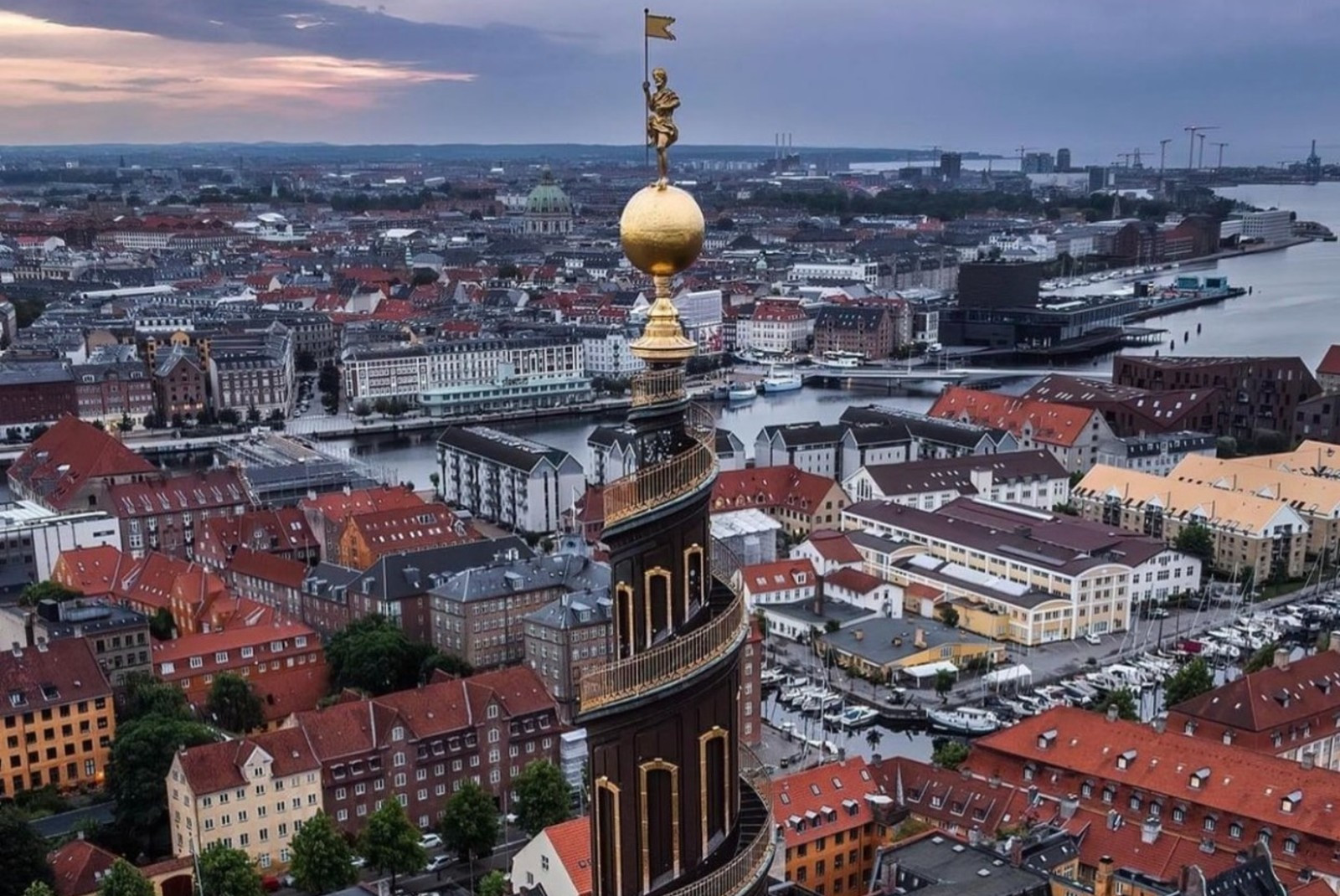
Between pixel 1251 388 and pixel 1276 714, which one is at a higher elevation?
pixel 1251 388

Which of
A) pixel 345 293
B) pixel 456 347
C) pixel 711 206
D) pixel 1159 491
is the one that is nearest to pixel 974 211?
pixel 711 206

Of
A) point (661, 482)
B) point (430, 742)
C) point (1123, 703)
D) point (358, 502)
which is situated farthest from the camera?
point (358, 502)

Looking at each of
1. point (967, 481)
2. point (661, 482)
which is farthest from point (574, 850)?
point (967, 481)

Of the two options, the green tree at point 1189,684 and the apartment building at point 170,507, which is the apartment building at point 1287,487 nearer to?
the green tree at point 1189,684

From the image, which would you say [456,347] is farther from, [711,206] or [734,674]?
[711,206]

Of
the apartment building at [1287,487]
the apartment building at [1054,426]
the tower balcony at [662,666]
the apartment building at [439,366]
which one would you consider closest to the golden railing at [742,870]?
A: the tower balcony at [662,666]

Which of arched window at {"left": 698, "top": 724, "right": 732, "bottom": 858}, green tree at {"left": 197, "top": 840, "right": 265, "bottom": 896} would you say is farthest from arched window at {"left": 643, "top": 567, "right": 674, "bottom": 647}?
green tree at {"left": 197, "top": 840, "right": 265, "bottom": 896}

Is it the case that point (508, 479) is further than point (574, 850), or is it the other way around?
point (508, 479)

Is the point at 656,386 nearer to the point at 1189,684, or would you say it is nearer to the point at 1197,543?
the point at 1189,684
